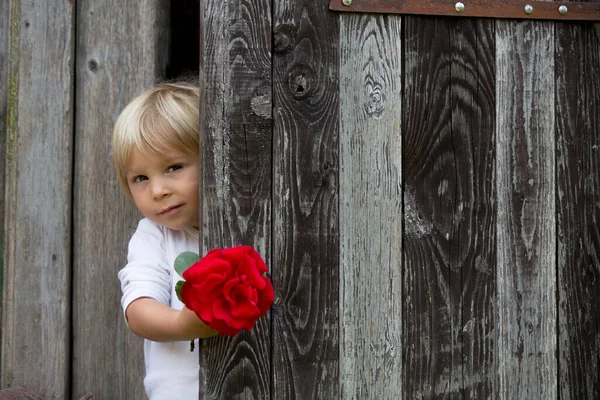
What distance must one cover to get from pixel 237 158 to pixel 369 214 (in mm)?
349

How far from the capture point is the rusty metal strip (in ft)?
5.77

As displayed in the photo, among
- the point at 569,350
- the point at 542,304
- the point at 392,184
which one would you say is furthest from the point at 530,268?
the point at 392,184

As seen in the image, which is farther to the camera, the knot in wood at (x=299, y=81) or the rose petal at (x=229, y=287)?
the knot in wood at (x=299, y=81)

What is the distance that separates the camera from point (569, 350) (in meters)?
1.85

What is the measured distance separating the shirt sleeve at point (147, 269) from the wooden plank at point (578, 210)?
1011mm

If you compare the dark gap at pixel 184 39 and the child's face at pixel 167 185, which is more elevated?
the dark gap at pixel 184 39

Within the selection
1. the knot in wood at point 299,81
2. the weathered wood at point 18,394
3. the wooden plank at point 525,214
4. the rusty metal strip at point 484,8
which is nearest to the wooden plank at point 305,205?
the knot in wood at point 299,81

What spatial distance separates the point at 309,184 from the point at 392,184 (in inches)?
8.2

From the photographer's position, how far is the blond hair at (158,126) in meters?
1.77

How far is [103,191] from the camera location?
86.2 inches

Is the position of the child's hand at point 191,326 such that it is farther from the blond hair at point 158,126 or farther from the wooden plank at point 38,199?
the wooden plank at point 38,199

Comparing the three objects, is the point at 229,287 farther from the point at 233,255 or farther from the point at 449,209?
the point at 449,209

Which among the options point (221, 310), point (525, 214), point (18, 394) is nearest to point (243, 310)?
point (221, 310)

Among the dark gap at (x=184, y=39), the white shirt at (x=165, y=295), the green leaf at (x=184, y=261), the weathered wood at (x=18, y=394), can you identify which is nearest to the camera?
the green leaf at (x=184, y=261)
